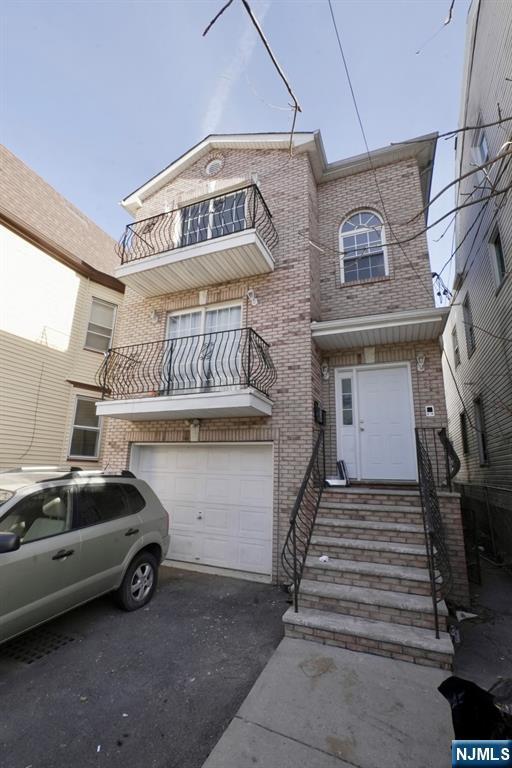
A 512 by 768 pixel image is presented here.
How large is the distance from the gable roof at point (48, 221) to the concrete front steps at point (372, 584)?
30.2 ft

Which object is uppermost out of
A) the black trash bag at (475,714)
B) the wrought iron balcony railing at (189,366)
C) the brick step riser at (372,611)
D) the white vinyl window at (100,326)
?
the white vinyl window at (100,326)

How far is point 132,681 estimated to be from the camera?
10.9ft

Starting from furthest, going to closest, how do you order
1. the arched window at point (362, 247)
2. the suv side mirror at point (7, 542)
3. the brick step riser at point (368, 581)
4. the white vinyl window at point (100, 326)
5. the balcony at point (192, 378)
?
the white vinyl window at point (100, 326) < the arched window at point (362, 247) < the balcony at point (192, 378) < the brick step riser at point (368, 581) < the suv side mirror at point (7, 542)

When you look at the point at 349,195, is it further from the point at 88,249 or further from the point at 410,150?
the point at 88,249

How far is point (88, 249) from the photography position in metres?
11.9

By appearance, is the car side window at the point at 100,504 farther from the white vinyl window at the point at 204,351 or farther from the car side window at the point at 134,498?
the white vinyl window at the point at 204,351

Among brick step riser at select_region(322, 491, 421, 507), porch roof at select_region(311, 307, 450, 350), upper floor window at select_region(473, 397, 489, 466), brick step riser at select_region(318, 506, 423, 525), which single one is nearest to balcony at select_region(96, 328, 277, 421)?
porch roof at select_region(311, 307, 450, 350)

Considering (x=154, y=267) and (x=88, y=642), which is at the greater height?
(x=154, y=267)

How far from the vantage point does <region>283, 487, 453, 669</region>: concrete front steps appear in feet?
11.4

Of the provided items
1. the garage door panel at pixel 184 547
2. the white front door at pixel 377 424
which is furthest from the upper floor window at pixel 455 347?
the garage door panel at pixel 184 547

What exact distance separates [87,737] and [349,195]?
9.51m

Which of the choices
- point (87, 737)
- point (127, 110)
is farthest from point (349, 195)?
point (87, 737)

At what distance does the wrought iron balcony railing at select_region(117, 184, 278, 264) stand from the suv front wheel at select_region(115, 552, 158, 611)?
19.6 ft

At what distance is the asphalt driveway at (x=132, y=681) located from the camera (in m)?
2.56
